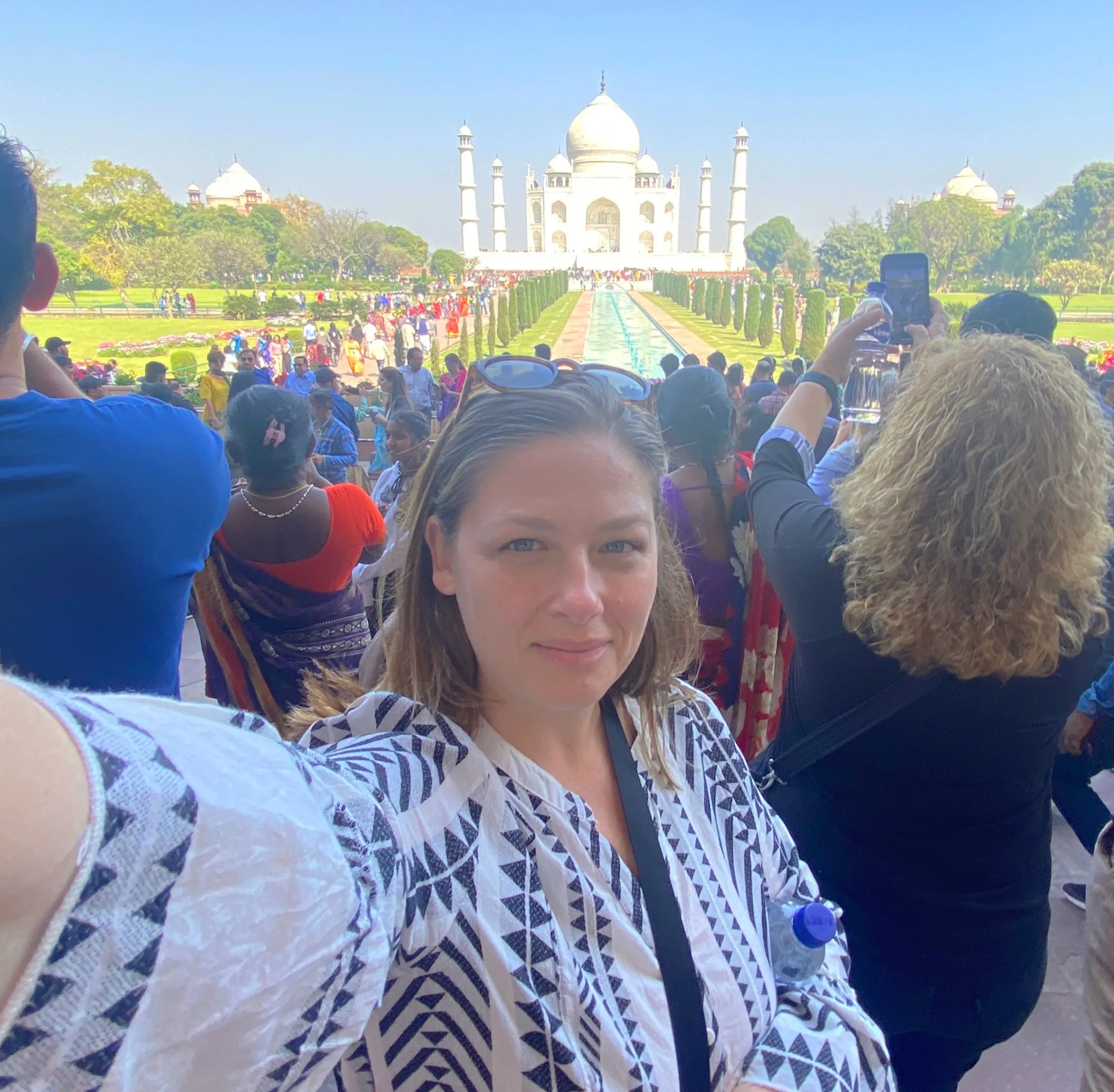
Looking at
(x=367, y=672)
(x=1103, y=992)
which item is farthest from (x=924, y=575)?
(x=367, y=672)

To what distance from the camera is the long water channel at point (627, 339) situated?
1792 centimetres

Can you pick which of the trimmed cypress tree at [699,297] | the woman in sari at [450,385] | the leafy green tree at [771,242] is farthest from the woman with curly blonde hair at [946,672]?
the leafy green tree at [771,242]

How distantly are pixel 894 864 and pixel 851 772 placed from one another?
17 centimetres

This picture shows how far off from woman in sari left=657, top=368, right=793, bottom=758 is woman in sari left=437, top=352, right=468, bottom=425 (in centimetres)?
532

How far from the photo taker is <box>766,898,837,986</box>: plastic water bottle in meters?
0.94

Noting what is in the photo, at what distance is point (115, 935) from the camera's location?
1.18 feet

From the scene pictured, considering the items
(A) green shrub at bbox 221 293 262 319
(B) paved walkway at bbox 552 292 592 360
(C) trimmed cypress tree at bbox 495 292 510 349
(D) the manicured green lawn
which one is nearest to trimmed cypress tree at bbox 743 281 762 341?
(D) the manicured green lawn

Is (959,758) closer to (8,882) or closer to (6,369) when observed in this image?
(8,882)

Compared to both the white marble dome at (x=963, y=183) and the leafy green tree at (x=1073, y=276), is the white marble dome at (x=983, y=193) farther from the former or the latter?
the leafy green tree at (x=1073, y=276)

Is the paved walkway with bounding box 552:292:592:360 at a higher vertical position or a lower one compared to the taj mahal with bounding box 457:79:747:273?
lower

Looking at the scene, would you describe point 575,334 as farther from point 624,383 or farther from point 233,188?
point 233,188

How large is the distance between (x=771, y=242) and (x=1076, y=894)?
5914cm

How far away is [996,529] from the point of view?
112 centimetres

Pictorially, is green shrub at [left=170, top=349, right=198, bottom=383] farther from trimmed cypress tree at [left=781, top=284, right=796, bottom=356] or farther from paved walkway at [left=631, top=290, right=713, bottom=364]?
trimmed cypress tree at [left=781, top=284, right=796, bottom=356]
